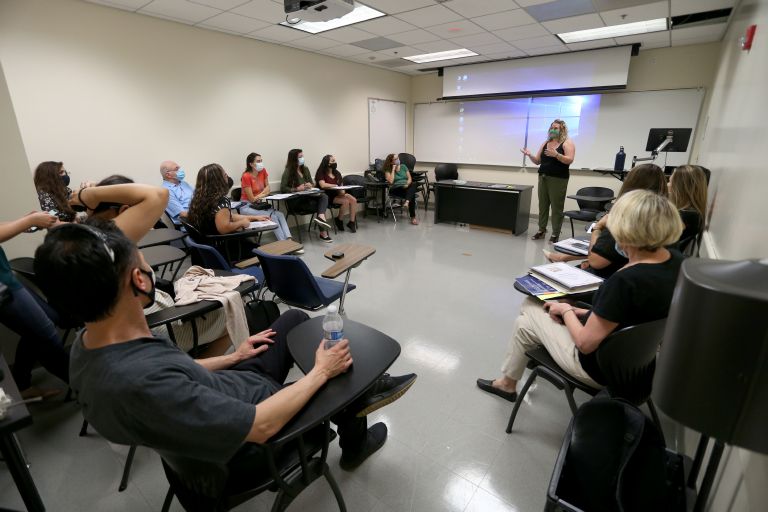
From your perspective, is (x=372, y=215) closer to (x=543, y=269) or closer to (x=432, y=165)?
(x=432, y=165)

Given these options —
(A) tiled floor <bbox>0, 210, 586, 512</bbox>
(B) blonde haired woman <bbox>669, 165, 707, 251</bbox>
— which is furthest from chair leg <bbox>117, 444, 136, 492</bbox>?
(B) blonde haired woman <bbox>669, 165, 707, 251</bbox>

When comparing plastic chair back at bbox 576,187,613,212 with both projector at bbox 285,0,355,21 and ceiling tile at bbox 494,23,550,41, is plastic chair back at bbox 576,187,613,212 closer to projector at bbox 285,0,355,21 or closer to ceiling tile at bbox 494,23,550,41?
ceiling tile at bbox 494,23,550,41

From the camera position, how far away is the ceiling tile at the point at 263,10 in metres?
3.72

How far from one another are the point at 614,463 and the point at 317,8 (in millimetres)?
3840

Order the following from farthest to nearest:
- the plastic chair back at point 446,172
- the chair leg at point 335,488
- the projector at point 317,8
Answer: the plastic chair back at point 446,172 < the projector at point 317,8 < the chair leg at point 335,488

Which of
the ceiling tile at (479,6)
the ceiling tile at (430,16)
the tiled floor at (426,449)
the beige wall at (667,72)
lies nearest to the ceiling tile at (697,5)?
the ceiling tile at (479,6)

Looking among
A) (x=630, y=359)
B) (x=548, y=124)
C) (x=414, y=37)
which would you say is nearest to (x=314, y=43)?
(x=414, y=37)

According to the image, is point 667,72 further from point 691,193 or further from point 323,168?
point 323,168

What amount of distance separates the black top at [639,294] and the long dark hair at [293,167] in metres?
4.93

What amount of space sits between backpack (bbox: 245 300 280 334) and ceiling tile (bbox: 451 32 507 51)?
14.7 ft

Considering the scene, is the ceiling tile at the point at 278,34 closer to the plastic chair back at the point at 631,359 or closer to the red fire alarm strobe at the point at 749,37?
the red fire alarm strobe at the point at 749,37

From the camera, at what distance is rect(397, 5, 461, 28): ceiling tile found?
3.96m

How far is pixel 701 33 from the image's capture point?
4.69m

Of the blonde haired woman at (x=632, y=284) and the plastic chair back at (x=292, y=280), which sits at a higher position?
the blonde haired woman at (x=632, y=284)
